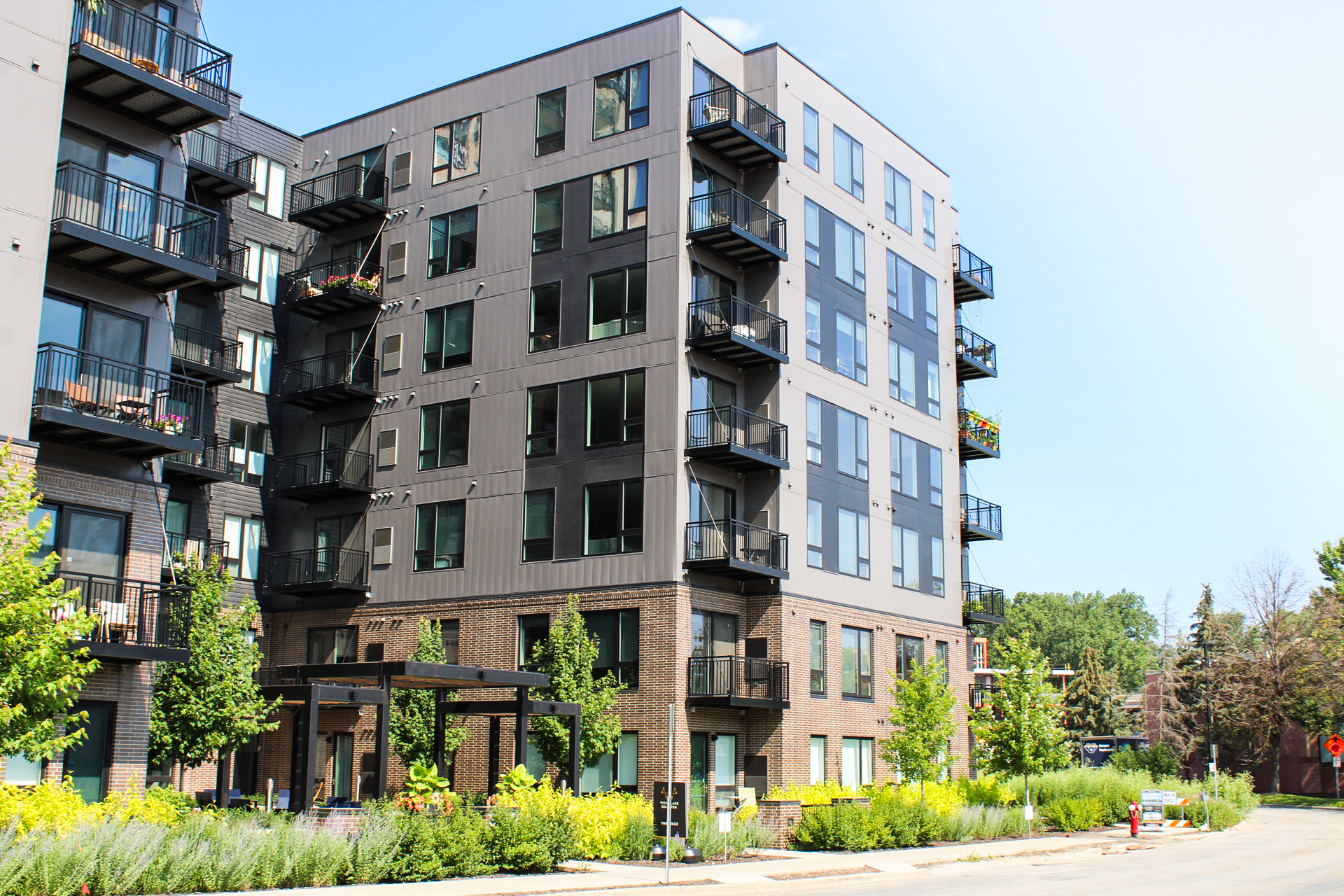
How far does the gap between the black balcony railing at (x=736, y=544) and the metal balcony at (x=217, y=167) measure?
17161 mm

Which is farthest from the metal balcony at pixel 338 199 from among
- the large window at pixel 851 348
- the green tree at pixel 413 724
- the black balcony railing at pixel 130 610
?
the black balcony railing at pixel 130 610

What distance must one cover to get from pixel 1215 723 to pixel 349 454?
186 ft

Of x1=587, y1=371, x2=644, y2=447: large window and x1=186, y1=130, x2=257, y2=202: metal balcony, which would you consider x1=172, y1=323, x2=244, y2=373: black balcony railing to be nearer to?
x1=186, y1=130, x2=257, y2=202: metal balcony

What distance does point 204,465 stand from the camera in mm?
37750

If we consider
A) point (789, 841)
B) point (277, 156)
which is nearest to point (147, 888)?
point (789, 841)

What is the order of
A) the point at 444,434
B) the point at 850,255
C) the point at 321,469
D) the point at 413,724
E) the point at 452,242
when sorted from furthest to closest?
the point at 850,255
the point at 321,469
the point at 452,242
the point at 444,434
the point at 413,724

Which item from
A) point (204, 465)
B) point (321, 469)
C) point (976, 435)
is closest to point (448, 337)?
point (321, 469)

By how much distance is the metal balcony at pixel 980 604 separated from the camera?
47.1 metres

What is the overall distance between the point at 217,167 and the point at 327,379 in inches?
302

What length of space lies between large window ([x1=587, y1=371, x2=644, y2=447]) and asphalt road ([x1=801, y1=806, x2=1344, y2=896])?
14.7 metres

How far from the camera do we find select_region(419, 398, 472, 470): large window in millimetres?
39688

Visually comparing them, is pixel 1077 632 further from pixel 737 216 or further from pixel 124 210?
pixel 124 210

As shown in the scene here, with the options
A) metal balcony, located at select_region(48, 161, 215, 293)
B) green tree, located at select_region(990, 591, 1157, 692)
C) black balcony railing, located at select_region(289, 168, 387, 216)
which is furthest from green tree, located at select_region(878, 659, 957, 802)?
green tree, located at select_region(990, 591, 1157, 692)

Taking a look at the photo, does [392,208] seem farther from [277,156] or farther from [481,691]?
[481,691]
